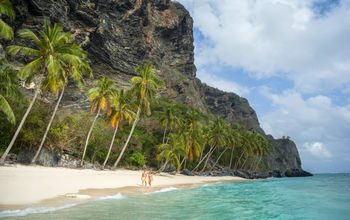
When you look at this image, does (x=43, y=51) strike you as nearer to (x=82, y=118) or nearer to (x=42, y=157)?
(x=42, y=157)

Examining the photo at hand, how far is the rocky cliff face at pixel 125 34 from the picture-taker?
4412 cm

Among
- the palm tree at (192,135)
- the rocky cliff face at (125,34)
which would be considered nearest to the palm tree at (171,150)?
the palm tree at (192,135)

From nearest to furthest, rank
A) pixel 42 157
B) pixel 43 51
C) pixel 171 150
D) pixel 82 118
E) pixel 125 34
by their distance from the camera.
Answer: pixel 43 51 < pixel 42 157 < pixel 82 118 < pixel 171 150 < pixel 125 34

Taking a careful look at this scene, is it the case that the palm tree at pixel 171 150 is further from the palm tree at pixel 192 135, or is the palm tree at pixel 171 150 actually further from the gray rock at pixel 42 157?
the gray rock at pixel 42 157

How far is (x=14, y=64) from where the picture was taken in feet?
133

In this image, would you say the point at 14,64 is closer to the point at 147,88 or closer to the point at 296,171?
the point at 147,88

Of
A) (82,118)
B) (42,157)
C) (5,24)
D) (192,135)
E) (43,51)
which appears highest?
(43,51)

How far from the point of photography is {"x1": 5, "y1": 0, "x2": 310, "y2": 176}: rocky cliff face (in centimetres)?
4412

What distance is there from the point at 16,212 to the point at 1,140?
1847 cm

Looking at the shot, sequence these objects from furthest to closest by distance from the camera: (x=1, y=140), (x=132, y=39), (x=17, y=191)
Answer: (x=132, y=39) < (x=1, y=140) < (x=17, y=191)

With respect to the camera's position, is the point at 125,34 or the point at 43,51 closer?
the point at 43,51

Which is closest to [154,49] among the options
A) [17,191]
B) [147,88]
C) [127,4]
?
[127,4]

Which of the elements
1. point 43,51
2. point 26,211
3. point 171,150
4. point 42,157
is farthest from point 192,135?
point 26,211

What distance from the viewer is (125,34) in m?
61.9
